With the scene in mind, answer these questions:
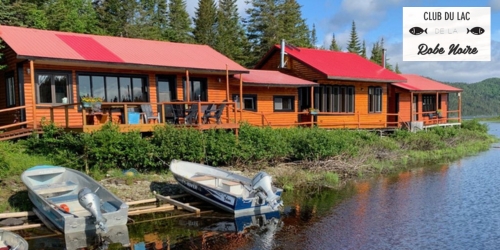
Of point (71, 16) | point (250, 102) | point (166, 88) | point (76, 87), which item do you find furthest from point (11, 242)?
point (71, 16)

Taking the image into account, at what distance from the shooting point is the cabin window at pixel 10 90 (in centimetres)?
1561

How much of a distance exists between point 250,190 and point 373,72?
59.2ft

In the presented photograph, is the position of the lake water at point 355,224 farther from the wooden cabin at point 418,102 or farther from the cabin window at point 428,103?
the cabin window at point 428,103

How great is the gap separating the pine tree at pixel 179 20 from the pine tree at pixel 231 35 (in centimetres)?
394

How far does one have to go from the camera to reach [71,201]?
1132 cm

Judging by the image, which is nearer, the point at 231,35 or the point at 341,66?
the point at 341,66

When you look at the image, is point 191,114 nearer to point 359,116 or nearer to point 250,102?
point 250,102

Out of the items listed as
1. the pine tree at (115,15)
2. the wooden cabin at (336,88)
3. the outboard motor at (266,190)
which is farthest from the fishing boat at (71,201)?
the pine tree at (115,15)

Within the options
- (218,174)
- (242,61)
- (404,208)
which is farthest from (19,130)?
(242,61)

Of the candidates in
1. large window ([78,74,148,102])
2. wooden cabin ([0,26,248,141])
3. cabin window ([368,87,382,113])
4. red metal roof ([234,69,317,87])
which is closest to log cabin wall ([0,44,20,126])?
wooden cabin ([0,26,248,141])

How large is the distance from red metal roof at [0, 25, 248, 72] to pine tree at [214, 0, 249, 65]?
24.3 m

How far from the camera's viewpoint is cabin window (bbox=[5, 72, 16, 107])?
51.2ft

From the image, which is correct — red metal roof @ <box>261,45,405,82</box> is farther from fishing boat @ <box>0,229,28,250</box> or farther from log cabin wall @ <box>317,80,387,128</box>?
fishing boat @ <box>0,229,28,250</box>

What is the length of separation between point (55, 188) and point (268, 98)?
12.9 meters
